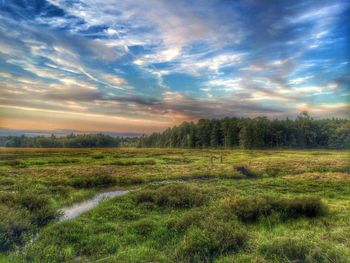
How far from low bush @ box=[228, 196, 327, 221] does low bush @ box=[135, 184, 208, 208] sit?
2486 millimetres

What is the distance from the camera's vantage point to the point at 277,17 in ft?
47.5

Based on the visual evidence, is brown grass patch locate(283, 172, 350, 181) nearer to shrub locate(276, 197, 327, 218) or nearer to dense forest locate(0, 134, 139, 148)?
shrub locate(276, 197, 327, 218)

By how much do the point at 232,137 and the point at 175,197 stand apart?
33660 mm

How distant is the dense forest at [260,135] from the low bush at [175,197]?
14615mm

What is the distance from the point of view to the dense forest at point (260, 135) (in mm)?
22531

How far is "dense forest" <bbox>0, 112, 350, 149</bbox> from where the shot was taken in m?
21.7


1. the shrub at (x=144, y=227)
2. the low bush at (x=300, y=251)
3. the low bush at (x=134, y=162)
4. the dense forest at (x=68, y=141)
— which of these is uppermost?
the dense forest at (x=68, y=141)

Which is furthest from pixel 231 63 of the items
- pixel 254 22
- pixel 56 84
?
pixel 56 84

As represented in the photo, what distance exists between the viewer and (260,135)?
124ft

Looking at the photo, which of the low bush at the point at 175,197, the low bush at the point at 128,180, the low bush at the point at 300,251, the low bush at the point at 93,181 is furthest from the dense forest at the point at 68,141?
the low bush at the point at 300,251

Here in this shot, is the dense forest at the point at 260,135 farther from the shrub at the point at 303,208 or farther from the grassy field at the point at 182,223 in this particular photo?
the shrub at the point at 303,208

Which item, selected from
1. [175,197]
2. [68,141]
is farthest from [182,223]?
[68,141]

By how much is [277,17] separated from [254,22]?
4.65ft

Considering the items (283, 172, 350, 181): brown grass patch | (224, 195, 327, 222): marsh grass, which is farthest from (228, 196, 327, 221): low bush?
(283, 172, 350, 181): brown grass patch
